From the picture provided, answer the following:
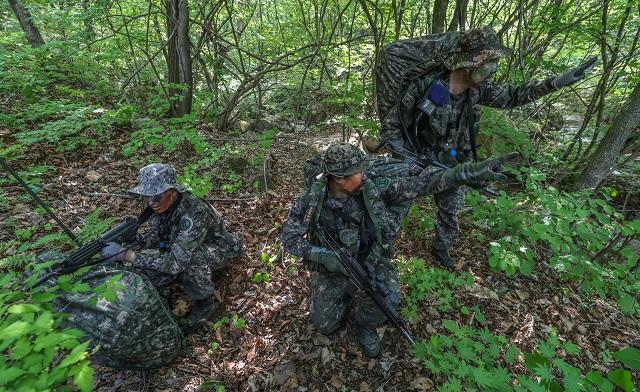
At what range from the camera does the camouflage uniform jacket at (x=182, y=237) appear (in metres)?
3.47

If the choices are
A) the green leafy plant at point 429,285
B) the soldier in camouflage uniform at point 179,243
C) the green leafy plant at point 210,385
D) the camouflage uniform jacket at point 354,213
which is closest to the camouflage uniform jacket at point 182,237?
the soldier in camouflage uniform at point 179,243

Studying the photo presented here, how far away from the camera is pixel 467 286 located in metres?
4.12

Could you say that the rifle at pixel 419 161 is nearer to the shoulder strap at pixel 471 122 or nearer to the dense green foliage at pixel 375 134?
the dense green foliage at pixel 375 134

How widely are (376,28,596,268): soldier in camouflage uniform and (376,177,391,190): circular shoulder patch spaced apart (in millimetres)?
654

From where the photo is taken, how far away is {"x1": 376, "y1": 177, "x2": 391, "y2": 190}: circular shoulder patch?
11.6 feet

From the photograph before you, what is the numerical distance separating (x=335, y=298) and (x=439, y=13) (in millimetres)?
4647

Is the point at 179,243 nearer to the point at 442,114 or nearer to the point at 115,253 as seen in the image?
the point at 115,253

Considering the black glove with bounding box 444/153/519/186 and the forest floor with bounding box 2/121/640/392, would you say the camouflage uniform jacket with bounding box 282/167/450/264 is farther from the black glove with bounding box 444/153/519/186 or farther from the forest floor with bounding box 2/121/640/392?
the forest floor with bounding box 2/121/640/392

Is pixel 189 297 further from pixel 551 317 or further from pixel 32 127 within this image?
pixel 32 127

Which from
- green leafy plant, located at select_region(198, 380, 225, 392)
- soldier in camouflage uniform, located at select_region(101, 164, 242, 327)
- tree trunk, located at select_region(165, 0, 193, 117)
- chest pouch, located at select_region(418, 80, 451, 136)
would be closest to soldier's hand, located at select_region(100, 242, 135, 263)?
soldier in camouflage uniform, located at select_region(101, 164, 242, 327)

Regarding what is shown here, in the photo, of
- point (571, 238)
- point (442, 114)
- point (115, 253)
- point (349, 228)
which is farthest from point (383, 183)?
point (115, 253)

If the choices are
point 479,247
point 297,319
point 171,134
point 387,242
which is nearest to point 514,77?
point 479,247

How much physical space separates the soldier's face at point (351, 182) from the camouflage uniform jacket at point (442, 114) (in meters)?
1.26

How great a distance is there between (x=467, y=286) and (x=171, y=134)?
515 cm
